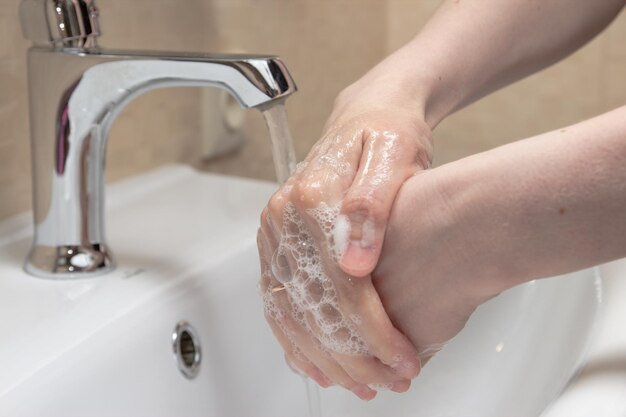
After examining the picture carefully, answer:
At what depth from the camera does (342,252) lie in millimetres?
431

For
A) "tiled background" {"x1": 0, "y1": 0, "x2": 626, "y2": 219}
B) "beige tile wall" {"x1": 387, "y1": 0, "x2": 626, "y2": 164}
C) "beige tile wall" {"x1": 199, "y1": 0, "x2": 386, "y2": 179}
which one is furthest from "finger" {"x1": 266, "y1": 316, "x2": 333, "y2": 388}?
"beige tile wall" {"x1": 387, "y1": 0, "x2": 626, "y2": 164}

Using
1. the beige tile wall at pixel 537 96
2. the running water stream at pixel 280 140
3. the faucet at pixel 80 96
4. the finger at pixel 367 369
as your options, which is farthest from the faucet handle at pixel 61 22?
the beige tile wall at pixel 537 96

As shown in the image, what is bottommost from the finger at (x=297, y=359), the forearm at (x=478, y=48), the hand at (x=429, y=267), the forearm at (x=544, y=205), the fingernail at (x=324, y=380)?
the fingernail at (x=324, y=380)

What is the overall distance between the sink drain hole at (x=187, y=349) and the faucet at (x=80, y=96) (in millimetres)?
72

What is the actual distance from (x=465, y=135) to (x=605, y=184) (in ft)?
2.59

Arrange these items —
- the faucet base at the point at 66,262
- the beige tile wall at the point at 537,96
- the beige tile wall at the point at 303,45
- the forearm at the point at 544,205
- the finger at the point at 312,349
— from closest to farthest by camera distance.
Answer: the forearm at the point at 544,205
the finger at the point at 312,349
the faucet base at the point at 66,262
the beige tile wall at the point at 303,45
the beige tile wall at the point at 537,96

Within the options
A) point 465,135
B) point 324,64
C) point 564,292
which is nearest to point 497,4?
point 564,292

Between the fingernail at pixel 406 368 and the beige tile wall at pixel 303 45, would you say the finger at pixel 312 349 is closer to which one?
the fingernail at pixel 406 368

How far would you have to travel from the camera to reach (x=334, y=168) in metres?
0.46

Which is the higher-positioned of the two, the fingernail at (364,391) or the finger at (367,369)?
the finger at (367,369)

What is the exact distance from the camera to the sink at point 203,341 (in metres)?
0.49

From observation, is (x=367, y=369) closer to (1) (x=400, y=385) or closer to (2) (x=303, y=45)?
(1) (x=400, y=385)

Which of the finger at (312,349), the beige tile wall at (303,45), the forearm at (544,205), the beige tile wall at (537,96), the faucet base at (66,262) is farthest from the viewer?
the beige tile wall at (537,96)

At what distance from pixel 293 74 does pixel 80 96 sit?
0.44m
